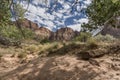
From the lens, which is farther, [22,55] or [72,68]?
[22,55]

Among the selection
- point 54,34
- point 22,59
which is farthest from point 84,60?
point 54,34

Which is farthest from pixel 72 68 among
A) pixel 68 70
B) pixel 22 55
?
pixel 22 55

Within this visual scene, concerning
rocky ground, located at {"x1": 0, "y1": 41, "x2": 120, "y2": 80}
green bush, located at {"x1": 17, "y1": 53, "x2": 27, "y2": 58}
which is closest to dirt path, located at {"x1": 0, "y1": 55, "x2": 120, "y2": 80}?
rocky ground, located at {"x1": 0, "y1": 41, "x2": 120, "y2": 80}

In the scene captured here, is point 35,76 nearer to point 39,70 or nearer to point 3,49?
point 39,70

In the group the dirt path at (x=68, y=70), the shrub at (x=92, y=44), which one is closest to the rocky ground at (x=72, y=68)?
the dirt path at (x=68, y=70)

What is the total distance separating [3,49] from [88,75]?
28.0 feet

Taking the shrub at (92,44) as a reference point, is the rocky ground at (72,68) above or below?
below

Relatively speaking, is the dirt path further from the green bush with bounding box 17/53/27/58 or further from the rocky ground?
the green bush with bounding box 17/53/27/58

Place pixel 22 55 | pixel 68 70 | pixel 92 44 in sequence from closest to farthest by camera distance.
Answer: pixel 68 70, pixel 92 44, pixel 22 55

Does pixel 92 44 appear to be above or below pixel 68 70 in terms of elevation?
above

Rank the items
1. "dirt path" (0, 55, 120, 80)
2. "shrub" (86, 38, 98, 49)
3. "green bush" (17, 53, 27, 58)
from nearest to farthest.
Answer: "dirt path" (0, 55, 120, 80), "shrub" (86, 38, 98, 49), "green bush" (17, 53, 27, 58)

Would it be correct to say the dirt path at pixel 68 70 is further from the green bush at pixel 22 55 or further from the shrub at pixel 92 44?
the green bush at pixel 22 55

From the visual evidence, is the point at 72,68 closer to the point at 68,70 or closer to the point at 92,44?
the point at 68,70

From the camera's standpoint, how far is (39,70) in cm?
1101
